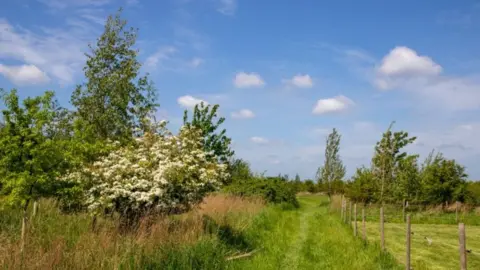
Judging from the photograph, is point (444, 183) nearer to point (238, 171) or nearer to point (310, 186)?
point (238, 171)

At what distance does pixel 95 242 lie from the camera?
25.8ft

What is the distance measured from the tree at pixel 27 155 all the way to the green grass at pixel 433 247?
10.1m

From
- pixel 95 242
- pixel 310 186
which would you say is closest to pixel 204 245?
pixel 95 242

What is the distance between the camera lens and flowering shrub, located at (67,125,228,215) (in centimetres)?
1094

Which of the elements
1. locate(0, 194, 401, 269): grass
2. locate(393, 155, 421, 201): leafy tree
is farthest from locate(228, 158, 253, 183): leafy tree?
locate(0, 194, 401, 269): grass

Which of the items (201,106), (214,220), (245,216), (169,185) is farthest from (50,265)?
(201,106)

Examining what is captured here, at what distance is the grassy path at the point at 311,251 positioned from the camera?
11.2 metres

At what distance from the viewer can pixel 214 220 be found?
1390 cm

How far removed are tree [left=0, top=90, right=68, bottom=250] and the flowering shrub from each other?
660 mm

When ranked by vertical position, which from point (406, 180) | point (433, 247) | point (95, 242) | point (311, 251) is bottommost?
point (311, 251)

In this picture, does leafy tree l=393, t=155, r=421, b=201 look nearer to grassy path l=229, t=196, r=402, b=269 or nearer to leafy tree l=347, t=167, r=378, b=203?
leafy tree l=347, t=167, r=378, b=203

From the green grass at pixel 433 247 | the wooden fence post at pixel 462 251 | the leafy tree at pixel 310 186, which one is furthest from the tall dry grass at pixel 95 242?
the leafy tree at pixel 310 186

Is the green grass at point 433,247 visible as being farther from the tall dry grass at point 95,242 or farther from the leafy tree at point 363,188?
the leafy tree at point 363,188

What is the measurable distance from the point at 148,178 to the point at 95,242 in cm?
371
